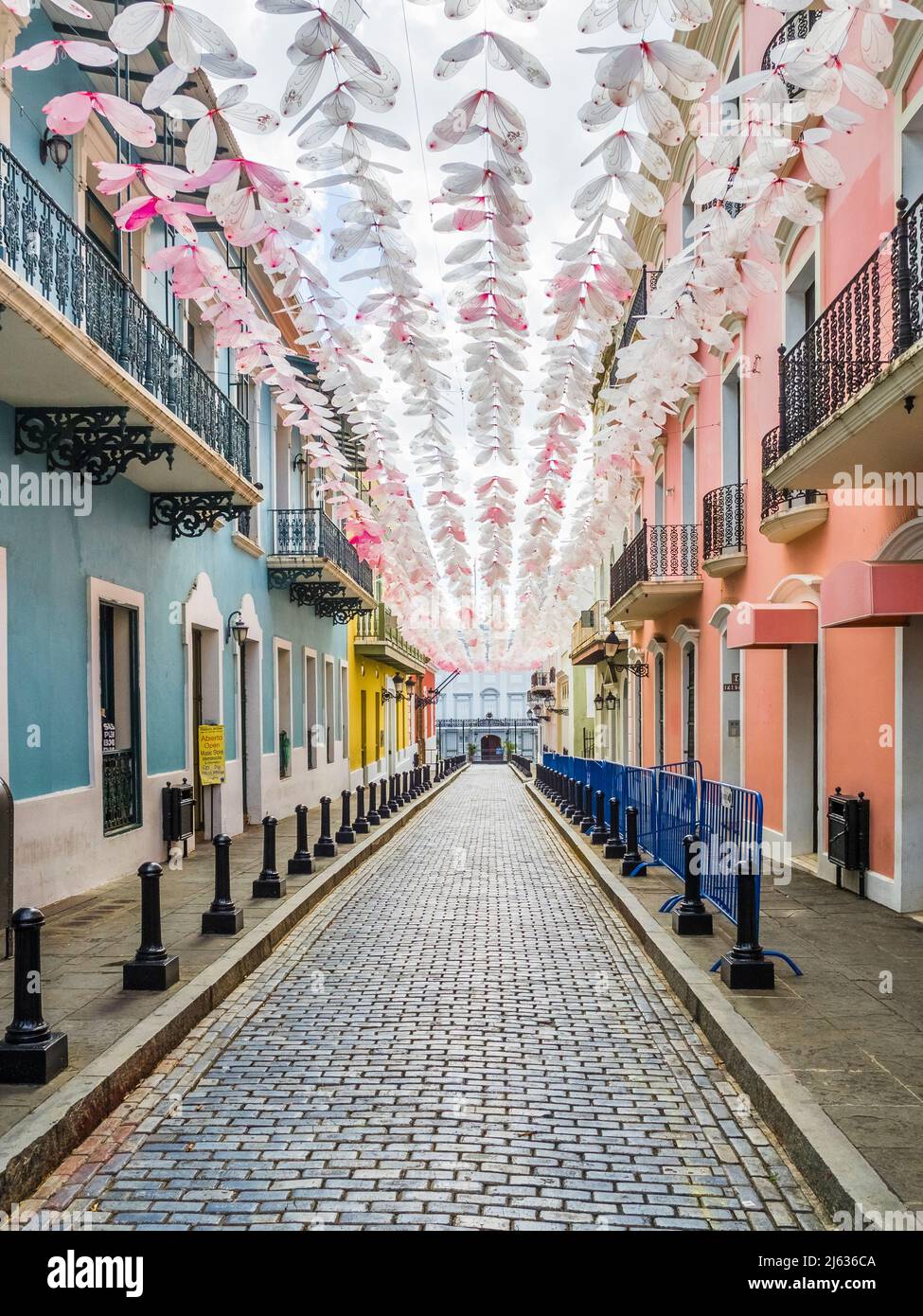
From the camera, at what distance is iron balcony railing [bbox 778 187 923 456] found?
673 cm

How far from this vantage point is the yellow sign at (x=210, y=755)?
1346 centimetres

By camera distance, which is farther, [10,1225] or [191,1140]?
[191,1140]

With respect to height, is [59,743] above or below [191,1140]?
above

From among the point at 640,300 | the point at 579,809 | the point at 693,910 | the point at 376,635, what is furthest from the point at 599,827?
the point at 376,635

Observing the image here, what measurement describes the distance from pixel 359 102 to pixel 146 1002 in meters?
4.74

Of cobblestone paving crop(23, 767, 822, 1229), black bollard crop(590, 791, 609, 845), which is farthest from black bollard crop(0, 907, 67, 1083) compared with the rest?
black bollard crop(590, 791, 609, 845)

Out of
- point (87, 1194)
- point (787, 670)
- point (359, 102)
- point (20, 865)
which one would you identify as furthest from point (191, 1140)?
point (787, 670)

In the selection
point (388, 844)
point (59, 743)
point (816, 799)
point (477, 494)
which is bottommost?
point (388, 844)

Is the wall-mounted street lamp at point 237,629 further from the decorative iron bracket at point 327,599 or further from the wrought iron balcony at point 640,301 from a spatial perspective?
the wrought iron balcony at point 640,301

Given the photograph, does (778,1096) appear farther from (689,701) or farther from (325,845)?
(689,701)

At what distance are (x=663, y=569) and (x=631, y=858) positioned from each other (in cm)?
Answer: 785

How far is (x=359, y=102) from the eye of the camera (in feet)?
11.2

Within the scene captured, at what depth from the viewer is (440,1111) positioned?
15.1 ft

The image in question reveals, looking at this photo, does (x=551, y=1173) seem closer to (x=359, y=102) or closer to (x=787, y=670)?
(x=359, y=102)
